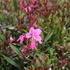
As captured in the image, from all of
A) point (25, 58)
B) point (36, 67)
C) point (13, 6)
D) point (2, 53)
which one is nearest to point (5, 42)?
point (2, 53)

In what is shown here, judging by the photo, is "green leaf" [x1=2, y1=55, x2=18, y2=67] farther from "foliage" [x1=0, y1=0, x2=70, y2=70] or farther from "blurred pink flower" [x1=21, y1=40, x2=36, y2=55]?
"blurred pink flower" [x1=21, y1=40, x2=36, y2=55]

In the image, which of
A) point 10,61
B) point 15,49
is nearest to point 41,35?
point 15,49

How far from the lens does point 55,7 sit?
3.94 m

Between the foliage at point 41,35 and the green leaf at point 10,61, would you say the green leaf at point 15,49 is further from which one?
the green leaf at point 10,61

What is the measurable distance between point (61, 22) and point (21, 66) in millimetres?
929

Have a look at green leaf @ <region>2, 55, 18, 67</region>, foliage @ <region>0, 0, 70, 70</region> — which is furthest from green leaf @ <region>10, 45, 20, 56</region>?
green leaf @ <region>2, 55, 18, 67</region>

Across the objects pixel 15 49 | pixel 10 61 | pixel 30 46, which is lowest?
pixel 10 61

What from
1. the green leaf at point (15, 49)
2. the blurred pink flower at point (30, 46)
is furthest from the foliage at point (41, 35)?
the blurred pink flower at point (30, 46)

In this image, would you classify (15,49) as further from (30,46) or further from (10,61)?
(30,46)

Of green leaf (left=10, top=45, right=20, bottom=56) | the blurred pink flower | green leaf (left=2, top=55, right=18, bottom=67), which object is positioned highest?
the blurred pink flower

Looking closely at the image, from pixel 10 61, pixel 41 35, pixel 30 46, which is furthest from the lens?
pixel 41 35

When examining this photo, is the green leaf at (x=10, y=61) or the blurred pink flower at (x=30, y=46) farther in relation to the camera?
the green leaf at (x=10, y=61)

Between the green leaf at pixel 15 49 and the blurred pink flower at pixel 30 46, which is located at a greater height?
the blurred pink flower at pixel 30 46

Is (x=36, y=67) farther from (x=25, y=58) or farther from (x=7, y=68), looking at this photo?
(x=7, y=68)
